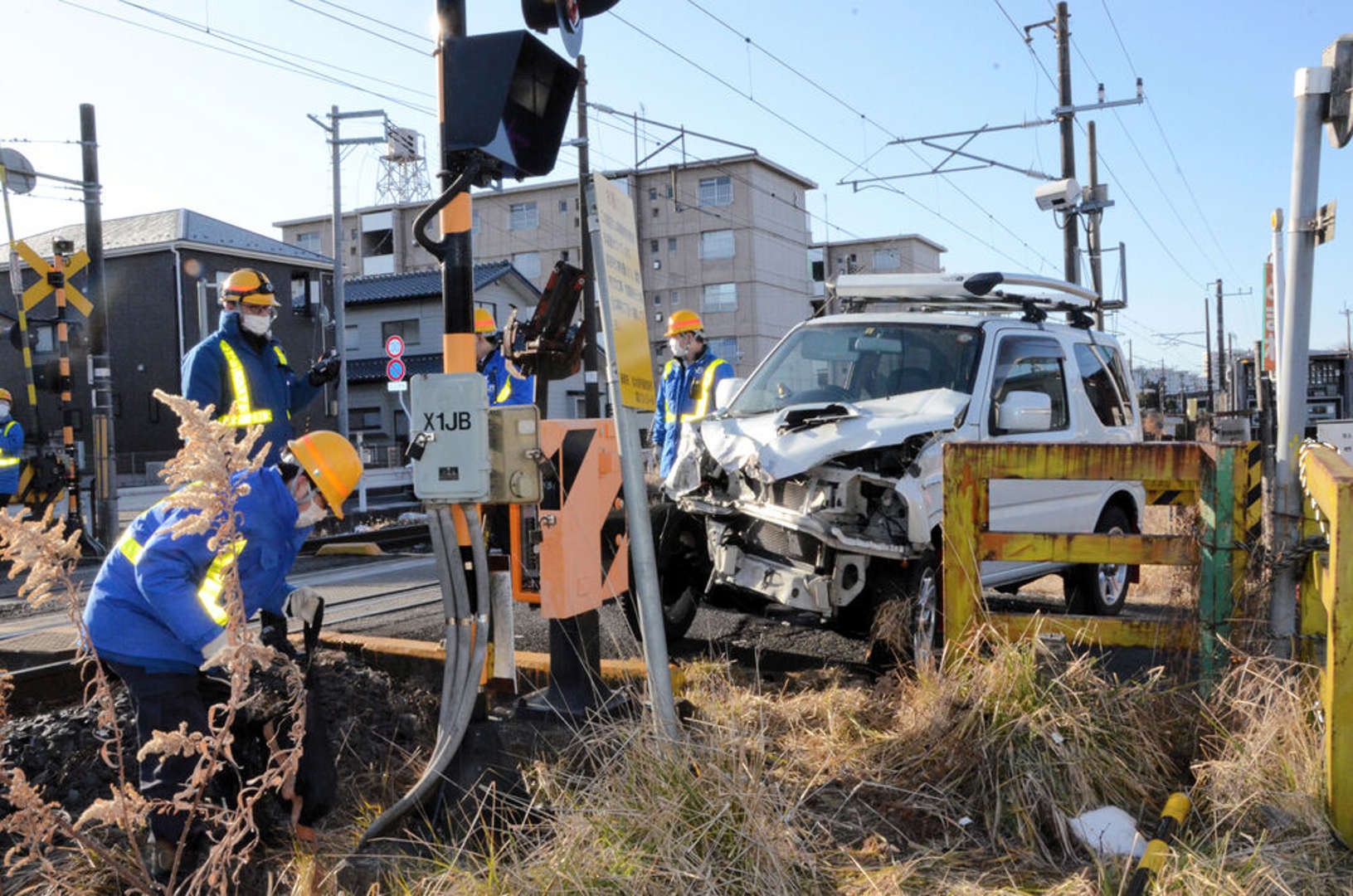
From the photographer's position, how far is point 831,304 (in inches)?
300

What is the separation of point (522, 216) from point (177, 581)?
49453mm

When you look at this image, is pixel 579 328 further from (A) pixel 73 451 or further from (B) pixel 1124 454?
(A) pixel 73 451

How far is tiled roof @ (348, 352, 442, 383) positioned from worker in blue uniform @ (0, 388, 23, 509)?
2555 cm

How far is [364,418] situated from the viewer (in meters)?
40.1

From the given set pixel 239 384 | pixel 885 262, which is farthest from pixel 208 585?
pixel 885 262

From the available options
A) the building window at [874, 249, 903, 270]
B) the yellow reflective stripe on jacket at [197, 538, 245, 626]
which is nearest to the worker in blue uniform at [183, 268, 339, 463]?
the yellow reflective stripe on jacket at [197, 538, 245, 626]

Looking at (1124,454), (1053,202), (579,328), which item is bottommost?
(1124,454)

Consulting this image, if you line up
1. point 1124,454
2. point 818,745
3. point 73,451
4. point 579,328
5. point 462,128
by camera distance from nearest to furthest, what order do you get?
point 462,128
point 818,745
point 1124,454
point 579,328
point 73,451

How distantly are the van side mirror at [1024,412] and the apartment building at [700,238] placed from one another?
123ft

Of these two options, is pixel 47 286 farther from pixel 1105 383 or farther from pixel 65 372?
pixel 1105 383

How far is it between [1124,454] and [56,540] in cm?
371

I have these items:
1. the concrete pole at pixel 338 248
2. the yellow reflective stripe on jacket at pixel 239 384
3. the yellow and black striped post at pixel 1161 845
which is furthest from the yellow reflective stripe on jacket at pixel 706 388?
the concrete pole at pixel 338 248

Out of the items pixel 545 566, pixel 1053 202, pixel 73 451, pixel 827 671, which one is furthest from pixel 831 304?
pixel 1053 202

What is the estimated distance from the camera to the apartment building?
4688 cm
